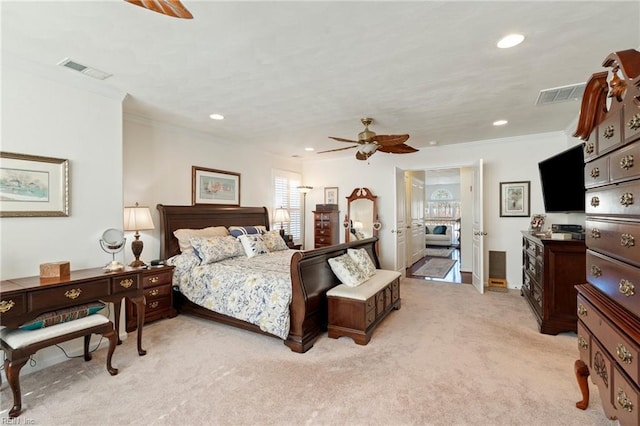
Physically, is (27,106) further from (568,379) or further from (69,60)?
(568,379)

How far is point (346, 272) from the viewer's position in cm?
347

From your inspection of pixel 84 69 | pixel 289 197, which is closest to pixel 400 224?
pixel 289 197

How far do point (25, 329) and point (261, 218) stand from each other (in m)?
3.82

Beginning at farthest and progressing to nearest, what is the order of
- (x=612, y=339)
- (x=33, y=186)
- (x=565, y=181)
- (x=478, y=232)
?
(x=478, y=232) < (x=565, y=181) < (x=33, y=186) < (x=612, y=339)

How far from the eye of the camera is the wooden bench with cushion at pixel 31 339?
2033 millimetres

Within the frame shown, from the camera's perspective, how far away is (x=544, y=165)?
13.6 ft

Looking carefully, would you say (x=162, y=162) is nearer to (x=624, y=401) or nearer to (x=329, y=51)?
(x=329, y=51)

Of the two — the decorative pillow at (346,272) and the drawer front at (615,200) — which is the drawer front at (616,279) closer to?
the drawer front at (615,200)

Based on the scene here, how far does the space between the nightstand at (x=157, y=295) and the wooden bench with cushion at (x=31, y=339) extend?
1.16 m

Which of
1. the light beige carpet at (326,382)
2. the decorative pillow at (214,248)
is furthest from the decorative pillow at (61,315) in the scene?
the decorative pillow at (214,248)

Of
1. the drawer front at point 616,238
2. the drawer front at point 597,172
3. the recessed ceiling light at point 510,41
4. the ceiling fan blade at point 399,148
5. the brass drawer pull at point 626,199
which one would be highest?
the recessed ceiling light at point 510,41

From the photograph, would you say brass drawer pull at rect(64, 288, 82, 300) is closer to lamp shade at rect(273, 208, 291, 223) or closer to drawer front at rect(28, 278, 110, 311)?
drawer front at rect(28, 278, 110, 311)

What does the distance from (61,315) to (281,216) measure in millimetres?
4032

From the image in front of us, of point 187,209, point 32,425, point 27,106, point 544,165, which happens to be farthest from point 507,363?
point 27,106
